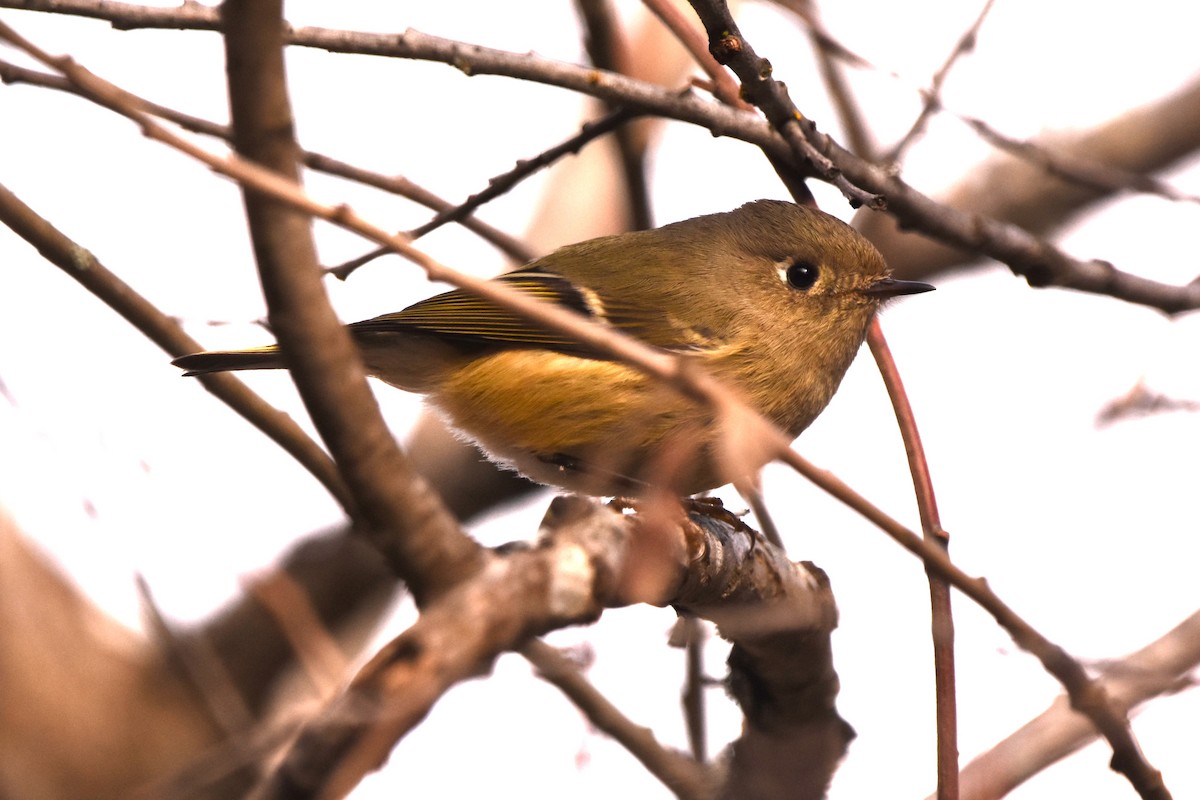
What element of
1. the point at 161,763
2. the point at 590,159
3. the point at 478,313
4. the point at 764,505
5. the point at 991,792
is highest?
the point at 590,159

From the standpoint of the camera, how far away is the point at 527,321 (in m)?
3.48

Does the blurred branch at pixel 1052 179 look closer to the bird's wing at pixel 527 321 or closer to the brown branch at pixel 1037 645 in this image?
the bird's wing at pixel 527 321

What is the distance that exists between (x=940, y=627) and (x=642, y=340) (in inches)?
71.3

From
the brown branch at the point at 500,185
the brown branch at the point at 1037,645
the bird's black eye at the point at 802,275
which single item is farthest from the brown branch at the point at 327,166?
the brown branch at the point at 1037,645

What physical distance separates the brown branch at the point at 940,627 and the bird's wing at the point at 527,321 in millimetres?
1178

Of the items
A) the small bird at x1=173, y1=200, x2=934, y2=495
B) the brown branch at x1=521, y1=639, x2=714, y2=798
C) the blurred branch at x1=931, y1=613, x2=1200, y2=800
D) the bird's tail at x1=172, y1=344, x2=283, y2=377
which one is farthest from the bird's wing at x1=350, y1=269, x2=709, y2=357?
the blurred branch at x1=931, y1=613, x2=1200, y2=800

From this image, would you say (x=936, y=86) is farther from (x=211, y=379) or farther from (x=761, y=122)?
(x=211, y=379)

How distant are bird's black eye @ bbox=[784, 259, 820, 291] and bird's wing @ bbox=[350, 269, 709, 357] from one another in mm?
438

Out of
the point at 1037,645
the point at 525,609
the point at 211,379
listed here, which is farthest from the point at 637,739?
the point at 525,609

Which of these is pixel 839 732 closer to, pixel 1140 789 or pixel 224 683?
pixel 1140 789

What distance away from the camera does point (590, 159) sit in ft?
23.3

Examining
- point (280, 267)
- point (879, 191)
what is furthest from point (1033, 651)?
point (879, 191)

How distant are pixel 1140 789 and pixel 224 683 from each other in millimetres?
2559

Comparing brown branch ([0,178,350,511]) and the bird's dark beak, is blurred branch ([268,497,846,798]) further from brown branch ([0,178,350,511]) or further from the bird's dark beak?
the bird's dark beak
